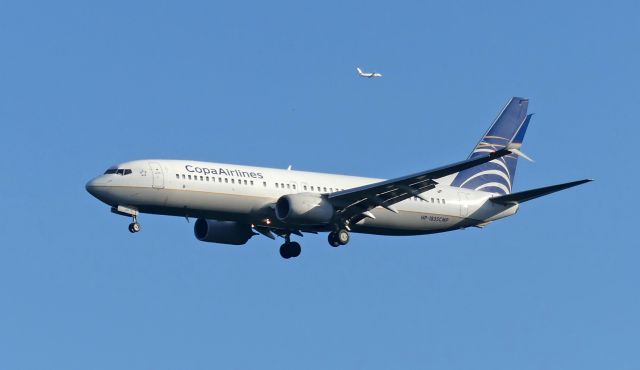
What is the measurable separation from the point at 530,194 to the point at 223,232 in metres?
15.8

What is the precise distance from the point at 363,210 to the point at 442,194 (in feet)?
19.1

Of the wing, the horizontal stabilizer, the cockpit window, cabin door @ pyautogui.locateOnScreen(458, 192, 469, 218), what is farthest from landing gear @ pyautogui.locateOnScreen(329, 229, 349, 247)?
the cockpit window

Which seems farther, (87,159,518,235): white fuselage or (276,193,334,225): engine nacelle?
(276,193,334,225): engine nacelle

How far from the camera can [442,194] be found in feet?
239

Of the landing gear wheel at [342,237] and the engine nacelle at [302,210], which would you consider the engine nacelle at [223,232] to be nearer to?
the landing gear wheel at [342,237]

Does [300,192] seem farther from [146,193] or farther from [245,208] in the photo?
[146,193]

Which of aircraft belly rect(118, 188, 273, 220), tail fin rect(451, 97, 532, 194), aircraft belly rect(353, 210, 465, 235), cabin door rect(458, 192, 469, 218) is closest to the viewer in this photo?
aircraft belly rect(118, 188, 273, 220)

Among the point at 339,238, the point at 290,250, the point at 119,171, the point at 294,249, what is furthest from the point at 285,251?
the point at 119,171

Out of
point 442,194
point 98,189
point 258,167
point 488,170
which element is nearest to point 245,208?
point 258,167

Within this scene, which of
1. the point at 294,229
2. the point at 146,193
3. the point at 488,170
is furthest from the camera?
the point at 488,170

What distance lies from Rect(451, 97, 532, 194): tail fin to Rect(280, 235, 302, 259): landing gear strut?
1135 cm

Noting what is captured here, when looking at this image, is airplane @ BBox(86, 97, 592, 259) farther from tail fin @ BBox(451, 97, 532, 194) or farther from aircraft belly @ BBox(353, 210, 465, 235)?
tail fin @ BBox(451, 97, 532, 194)

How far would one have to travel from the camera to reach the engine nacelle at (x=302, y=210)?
216 ft

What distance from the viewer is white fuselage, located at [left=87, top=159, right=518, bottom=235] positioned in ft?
213
